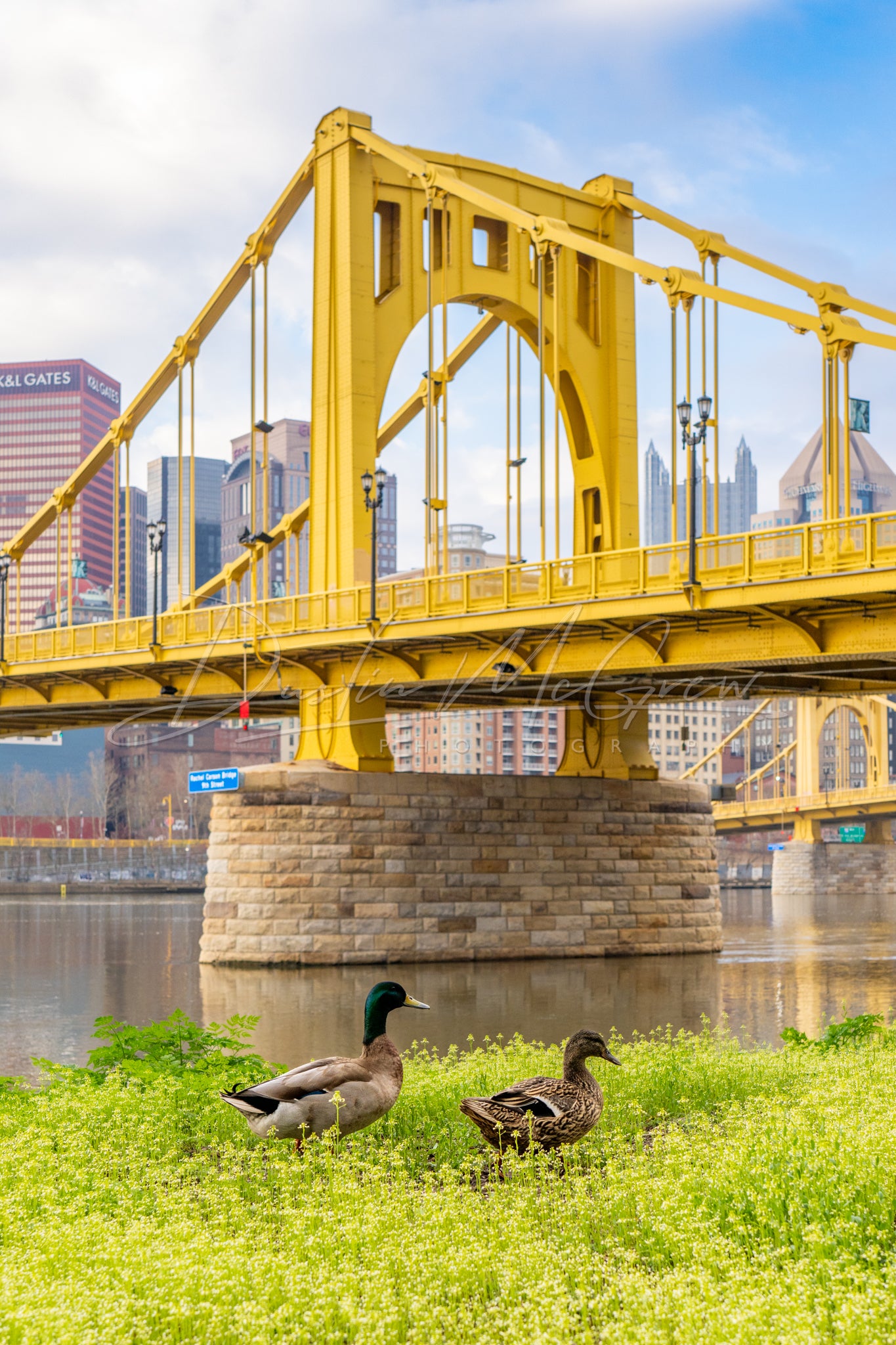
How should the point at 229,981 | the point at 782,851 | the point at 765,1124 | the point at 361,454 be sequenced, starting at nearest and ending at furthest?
1. the point at 765,1124
2. the point at 229,981
3. the point at 361,454
4. the point at 782,851

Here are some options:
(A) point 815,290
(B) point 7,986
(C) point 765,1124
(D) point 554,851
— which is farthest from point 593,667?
(C) point 765,1124

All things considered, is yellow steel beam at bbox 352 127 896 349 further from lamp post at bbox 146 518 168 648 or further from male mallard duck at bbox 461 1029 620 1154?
male mallard duck at bbox 461 1029 620 1154

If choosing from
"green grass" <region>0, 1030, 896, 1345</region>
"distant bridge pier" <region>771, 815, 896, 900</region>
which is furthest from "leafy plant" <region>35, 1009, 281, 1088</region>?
"distant bridge pier" <region>771, 815, 896, 900</region>

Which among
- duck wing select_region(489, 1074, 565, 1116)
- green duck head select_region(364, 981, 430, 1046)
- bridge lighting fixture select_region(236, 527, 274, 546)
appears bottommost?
duck wing select_region(489, 1074, 565, 1116)

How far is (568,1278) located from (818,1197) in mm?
1547

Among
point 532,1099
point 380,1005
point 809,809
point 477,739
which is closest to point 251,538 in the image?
point 380,1005

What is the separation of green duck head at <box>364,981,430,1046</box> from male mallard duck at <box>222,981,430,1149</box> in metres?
0.26

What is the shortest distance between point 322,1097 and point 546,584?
19507mm

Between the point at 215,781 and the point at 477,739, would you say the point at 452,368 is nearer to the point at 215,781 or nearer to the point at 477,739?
the point at 215,781

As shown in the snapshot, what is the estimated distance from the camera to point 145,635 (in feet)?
121

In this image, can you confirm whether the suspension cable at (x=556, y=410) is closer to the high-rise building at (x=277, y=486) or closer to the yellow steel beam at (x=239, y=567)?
the yellow steel beam at (x=239, y=567)

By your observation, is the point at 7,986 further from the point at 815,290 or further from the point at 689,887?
the point at 815,290

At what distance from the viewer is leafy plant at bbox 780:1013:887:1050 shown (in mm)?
13938

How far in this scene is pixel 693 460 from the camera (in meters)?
26.9
